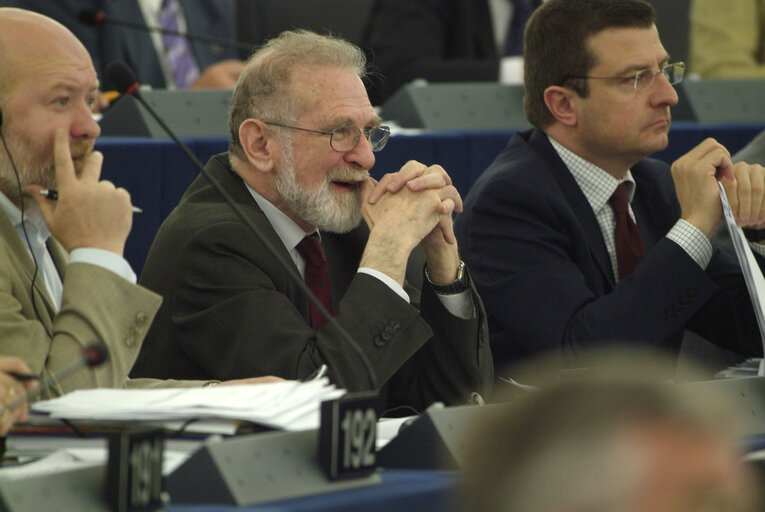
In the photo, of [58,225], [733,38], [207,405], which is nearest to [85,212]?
[58,225]

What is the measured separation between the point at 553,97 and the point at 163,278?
1.16 m

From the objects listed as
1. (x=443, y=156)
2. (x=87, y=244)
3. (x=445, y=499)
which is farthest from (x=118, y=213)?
(x=443, y=156)

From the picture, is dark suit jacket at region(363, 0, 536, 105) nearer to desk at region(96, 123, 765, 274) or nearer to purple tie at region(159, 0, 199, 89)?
purple tie at region(159, 0, 199, 89)

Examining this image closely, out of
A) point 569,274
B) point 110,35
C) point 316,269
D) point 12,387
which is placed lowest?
point 569,274

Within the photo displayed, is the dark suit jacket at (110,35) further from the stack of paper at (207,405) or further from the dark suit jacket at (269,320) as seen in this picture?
the stack of paper at (207,405)

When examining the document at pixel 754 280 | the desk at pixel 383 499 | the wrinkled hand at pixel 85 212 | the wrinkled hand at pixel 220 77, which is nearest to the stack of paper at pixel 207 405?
the desk at pixel 383 499

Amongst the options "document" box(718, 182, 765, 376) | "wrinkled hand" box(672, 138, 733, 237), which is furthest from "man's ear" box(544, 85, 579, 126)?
"document" box(718, 182, 765, 376)

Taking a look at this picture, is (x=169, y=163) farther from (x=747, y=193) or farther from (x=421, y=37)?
(x=421, y=37)

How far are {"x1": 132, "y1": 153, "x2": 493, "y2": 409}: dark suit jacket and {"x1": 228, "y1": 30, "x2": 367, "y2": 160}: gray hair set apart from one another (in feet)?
0.42

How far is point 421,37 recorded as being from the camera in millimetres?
5434

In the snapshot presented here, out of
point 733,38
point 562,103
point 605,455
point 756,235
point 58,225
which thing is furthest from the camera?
point 733,38

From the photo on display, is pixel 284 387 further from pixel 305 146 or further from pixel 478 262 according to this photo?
pixel 478 262

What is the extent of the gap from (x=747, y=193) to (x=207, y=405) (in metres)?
1.56

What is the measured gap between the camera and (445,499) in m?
1.58
